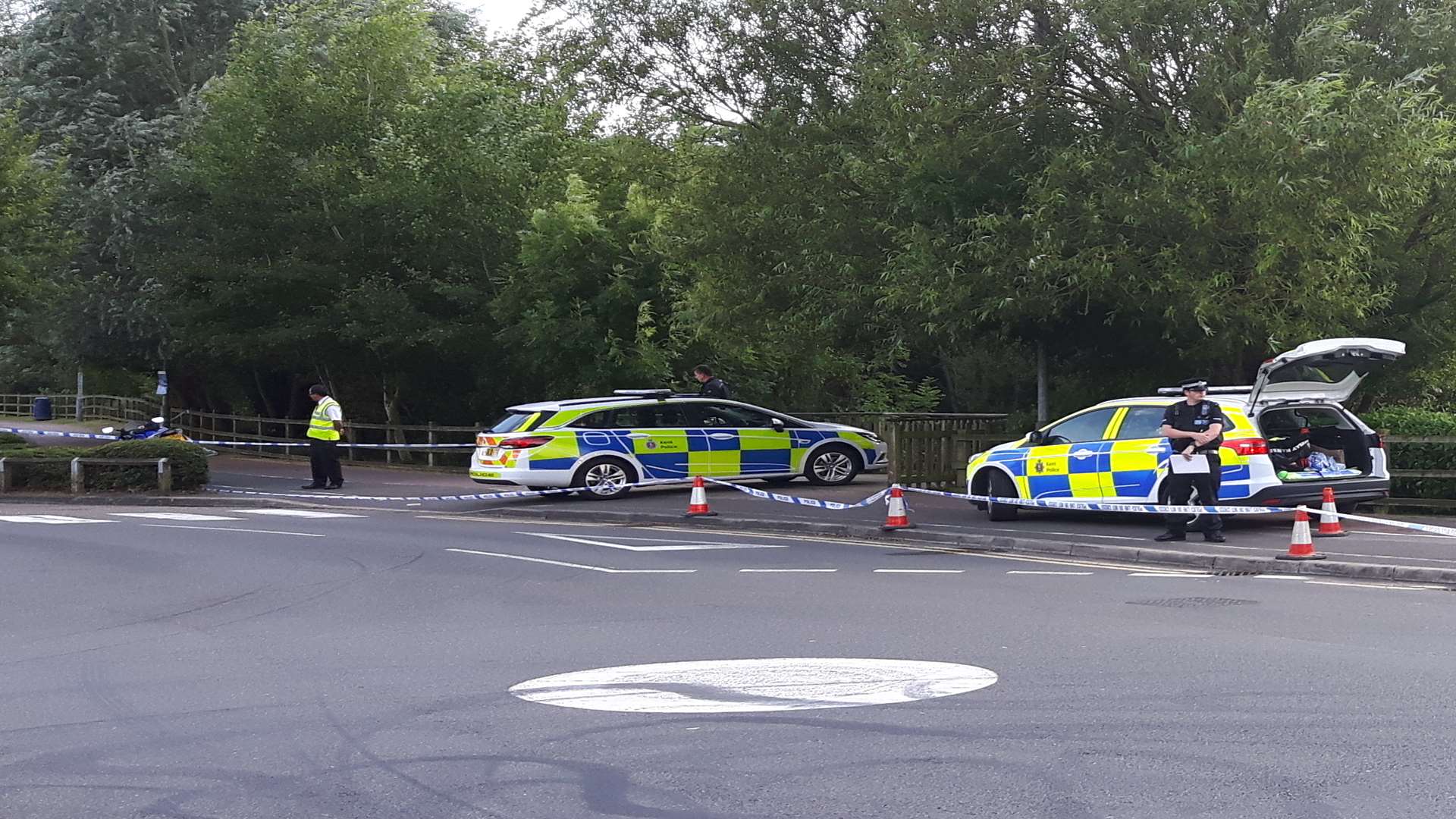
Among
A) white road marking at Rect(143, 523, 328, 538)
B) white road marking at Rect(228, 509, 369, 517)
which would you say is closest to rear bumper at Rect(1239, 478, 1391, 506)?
white road marking at Rect(143, 523, 328, 538)

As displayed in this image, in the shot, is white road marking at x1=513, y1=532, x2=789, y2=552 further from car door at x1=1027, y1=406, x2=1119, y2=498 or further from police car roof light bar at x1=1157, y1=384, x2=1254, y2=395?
police car roof light bar at x1=1157, y1=384, x2=1254, y2=395

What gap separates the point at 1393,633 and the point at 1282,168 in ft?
21.7

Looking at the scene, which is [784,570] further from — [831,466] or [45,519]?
[45,519]

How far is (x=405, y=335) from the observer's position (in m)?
29.3

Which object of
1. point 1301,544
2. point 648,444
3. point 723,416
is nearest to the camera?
point 1301,544

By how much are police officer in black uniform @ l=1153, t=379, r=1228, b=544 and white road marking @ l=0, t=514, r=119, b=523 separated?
12485 mm

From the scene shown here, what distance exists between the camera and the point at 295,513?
794 inches

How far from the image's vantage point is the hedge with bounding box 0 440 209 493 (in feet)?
75.1

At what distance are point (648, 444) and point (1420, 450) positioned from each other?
947 cm

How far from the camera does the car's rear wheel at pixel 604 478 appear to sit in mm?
20469

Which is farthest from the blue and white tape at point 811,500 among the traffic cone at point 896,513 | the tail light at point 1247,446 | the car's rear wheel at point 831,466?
the tail light at point 1247,446

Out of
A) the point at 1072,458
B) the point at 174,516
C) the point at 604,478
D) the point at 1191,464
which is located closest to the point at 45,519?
the point at 174,516

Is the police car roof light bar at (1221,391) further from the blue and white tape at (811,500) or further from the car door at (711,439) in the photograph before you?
the car door at (711,439)

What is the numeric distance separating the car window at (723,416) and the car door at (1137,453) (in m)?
6.68
